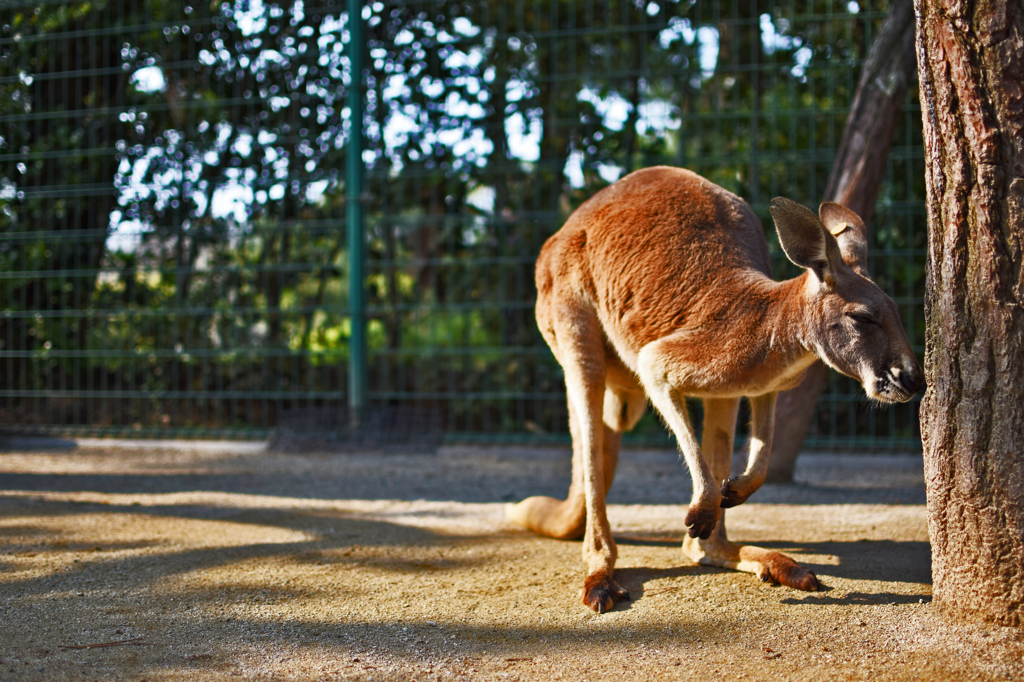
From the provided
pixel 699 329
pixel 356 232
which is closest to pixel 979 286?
pixel 699 329

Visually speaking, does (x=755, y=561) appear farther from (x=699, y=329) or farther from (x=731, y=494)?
(x=699, y=329)

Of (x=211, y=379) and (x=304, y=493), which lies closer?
(x=304, y=493)

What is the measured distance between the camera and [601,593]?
2816 mm

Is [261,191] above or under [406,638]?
above

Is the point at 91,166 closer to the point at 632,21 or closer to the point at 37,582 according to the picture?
the point at 632,21

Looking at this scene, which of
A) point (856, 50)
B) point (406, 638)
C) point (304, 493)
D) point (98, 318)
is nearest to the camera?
point (406, 638)

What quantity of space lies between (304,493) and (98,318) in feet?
10.8

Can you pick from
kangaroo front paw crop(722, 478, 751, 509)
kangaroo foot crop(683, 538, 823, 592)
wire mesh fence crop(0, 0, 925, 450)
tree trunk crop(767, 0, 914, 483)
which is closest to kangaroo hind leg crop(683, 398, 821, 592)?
kangaroo foot crop(683, 538, 823, 592)

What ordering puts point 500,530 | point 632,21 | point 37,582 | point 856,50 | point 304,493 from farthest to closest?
point 632,21 → point 856,50 → point 304,493 → point 500,530 → point 37,582

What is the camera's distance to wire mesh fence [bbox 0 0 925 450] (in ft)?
20.2

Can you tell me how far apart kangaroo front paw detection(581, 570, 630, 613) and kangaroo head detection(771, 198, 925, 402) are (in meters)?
Result: 1.06

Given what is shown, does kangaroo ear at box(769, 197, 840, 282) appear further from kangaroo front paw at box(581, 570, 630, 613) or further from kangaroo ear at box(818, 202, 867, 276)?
kangaroo front paw at box(581, 570, 630, 613)

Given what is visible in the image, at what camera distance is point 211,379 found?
7176 millimetres

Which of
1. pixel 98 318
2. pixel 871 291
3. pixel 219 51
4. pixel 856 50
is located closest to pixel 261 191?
pixel 219 51
